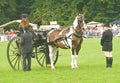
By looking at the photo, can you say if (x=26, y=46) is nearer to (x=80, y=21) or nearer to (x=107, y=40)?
(x=80, y=21)

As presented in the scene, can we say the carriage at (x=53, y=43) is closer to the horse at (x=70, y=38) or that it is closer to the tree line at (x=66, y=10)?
the horse at (x=70, y=38)

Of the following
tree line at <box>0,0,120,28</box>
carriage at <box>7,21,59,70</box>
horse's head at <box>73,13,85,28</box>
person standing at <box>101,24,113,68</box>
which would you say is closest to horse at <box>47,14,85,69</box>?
horse's head at <box>73,13,85,28</box>

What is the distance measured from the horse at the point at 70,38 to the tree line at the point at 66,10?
172ft

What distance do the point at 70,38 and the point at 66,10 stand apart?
184 ft

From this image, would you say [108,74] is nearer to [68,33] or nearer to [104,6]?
[68,33]

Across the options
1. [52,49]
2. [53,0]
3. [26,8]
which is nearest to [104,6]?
[53,0]

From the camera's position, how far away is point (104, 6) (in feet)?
246

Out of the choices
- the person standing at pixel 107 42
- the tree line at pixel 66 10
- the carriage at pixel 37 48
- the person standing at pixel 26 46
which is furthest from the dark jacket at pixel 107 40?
the tree line at pixel 66 10

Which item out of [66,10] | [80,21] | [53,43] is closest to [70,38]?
[80,21]

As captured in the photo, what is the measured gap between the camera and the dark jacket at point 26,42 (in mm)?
18453

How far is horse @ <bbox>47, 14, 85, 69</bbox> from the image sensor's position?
740 inches

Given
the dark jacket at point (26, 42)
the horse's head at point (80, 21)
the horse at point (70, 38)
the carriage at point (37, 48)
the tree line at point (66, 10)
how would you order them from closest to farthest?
the dark jacket at point (26, 42) < the horse's head at point (80, 21) < the horse at point (70, 38) < the carriage at point (37, 48) < the tree line at point (66, 10)

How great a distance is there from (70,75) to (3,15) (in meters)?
58.9

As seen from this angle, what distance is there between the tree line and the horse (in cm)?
5232
